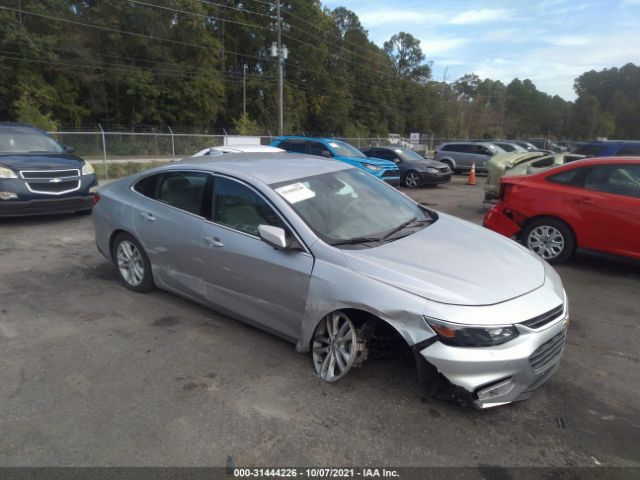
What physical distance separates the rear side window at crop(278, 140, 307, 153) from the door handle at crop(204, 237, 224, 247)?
403 inches

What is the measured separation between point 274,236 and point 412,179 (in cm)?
1316

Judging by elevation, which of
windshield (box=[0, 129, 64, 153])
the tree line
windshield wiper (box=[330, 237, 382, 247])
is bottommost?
windshield wiper (box=[330, 237, 382, 247])

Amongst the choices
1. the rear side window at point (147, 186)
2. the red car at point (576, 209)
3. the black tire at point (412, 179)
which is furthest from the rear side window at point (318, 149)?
the rear side window at point (147, 186)

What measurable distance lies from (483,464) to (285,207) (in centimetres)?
212

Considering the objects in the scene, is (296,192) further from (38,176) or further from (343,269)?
(38,176)

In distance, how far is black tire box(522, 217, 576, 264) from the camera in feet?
19.3

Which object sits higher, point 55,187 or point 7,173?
point 7,173

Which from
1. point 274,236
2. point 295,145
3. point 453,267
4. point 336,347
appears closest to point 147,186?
point 274,236

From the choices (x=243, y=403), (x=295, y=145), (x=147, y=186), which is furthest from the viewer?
(x=295, y=145)

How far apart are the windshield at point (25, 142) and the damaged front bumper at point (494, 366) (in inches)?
342

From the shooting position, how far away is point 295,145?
13938 mm

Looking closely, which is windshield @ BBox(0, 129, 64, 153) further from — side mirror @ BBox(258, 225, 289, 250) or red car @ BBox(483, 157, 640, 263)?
red car @ BBox(483, 157, 640, 263)

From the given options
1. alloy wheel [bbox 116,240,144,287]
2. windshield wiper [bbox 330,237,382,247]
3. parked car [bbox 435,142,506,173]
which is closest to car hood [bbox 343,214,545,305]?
windshield wiper [bbox 330,237,382,247]

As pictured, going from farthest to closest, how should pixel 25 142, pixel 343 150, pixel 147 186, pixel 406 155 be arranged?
pixel 406 155 → pixel 343 150 → pixel 25 142 → pixel 147 186
